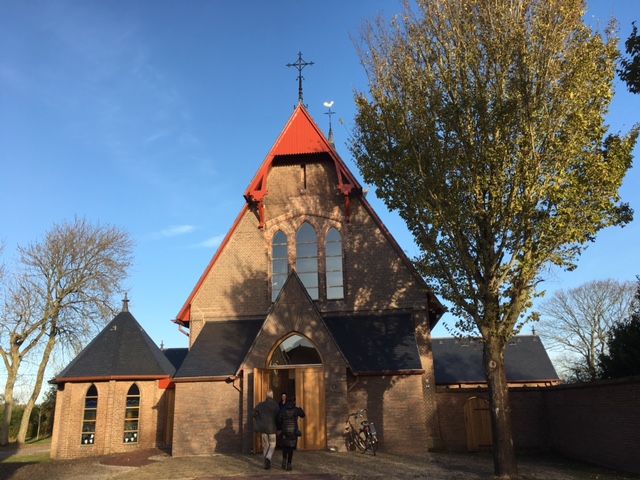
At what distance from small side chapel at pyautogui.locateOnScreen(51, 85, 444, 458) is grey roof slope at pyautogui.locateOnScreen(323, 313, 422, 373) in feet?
0.16

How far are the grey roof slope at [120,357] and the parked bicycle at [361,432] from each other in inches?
296

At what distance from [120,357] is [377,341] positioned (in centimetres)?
965

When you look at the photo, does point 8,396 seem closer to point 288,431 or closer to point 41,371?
point 41,371

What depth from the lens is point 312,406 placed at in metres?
16.5

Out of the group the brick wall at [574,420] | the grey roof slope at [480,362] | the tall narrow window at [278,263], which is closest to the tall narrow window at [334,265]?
the tall narrow window at [278,263]

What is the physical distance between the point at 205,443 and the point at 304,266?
7097 mm

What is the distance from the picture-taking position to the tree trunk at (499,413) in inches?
456

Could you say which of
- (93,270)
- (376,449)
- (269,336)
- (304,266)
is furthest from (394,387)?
(93,270)

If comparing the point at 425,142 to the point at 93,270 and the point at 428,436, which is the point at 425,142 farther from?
the point at 93,270

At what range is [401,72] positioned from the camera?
14.0 meters

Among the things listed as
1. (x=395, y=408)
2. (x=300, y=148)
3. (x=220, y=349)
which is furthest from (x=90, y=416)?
(x=300, y=148)

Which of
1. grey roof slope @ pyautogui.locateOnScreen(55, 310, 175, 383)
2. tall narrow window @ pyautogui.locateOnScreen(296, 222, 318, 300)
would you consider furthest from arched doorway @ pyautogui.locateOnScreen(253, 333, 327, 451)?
grey roof slope @ pyautogui.locateOnScreen(55, 310, 175, 383)

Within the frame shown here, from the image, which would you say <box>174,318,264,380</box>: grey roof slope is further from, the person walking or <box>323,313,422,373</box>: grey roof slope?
the person walking

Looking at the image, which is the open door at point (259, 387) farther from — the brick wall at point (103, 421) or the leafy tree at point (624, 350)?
the leafy tree at point (624, 350)
